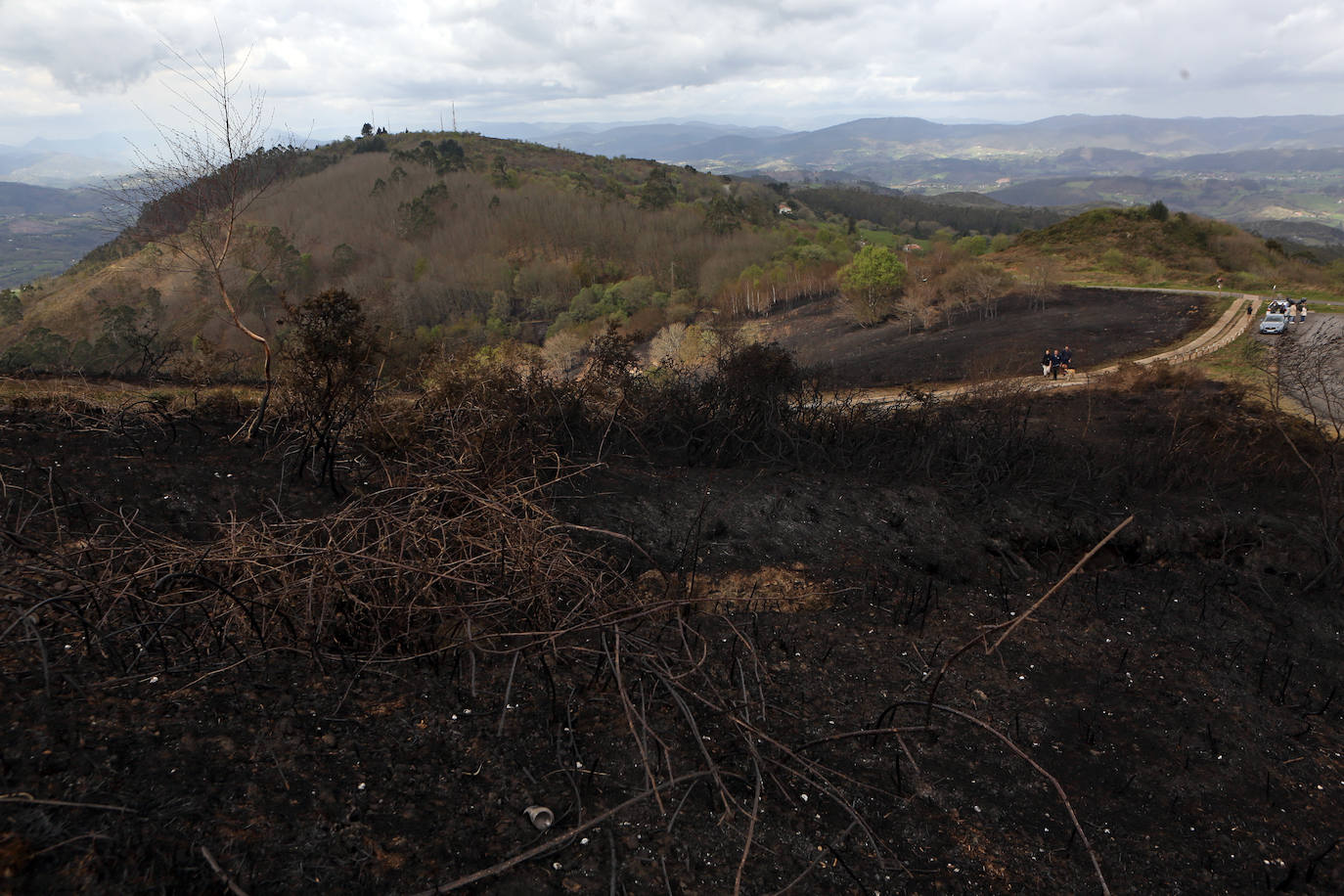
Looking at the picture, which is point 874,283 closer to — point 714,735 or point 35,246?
point 714,735

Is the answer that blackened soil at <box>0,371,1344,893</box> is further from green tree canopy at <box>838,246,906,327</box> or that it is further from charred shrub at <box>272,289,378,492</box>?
green tree canopy at <box>838,246,906,327</box>

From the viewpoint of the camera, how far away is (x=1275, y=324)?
18.8 metres

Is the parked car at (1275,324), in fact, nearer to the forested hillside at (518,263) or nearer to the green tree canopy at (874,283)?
the forested hillside at (518,263)

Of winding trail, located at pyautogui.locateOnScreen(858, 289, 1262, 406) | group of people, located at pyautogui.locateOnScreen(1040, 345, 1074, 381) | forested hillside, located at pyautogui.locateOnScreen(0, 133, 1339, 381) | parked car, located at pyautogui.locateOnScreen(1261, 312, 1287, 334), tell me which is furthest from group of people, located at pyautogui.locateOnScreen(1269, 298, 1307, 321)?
forested hillside, located at pyautogui.locateOnScreen(0, 133, 1339, 381)

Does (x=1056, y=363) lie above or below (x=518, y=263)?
below

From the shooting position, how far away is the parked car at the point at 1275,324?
18672mm

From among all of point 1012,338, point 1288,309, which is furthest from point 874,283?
point 1288,309

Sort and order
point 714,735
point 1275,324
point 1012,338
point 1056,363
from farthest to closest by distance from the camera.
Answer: point 1012,338
point 1275,324
point 1056,363
point 714,735

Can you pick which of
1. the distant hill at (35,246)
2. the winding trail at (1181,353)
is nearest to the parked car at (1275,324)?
the winding trail at (1181,353)

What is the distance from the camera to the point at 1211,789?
3203 millimetres

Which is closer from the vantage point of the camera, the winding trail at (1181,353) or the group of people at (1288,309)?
the winding trail at (1181,353)

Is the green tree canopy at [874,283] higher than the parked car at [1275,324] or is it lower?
higher

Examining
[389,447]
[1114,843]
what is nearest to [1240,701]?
[1114,843]

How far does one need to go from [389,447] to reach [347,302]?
1445 millimetres
